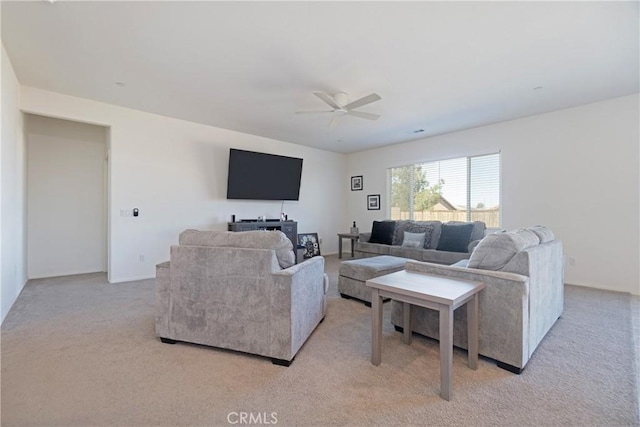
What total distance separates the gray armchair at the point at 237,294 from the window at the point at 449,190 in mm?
4177

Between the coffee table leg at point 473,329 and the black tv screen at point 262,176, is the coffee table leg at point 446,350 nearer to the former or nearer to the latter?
the coffee table leg at point 473,329

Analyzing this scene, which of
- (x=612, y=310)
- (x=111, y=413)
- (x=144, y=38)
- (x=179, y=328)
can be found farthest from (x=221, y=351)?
(x=612, y=310)

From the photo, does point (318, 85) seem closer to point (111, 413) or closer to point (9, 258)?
point (111, 413)

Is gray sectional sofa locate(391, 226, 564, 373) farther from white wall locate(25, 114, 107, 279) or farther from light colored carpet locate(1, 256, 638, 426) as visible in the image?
white wall locate(25, 114, 107, 279)

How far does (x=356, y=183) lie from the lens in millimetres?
7426

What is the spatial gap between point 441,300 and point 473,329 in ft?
1.80

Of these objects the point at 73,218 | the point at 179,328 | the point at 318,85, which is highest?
the point at 318,85

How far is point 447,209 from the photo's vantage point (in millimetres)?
5723

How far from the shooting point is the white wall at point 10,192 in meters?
2.82

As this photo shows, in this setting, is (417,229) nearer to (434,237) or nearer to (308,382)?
(434,237)

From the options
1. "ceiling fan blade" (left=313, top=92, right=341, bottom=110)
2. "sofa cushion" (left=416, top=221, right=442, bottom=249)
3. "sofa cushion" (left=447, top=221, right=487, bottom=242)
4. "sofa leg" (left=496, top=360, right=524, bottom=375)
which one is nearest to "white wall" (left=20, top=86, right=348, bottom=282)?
"ceiling fan blade" (left=313, top=92, right=341, bottom=110)

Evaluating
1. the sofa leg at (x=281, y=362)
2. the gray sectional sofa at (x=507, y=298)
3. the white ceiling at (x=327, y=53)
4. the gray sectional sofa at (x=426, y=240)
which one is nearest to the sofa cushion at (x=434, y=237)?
the gray sectional sofa at (x=426, y=240)

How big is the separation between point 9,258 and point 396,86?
15.6 ft

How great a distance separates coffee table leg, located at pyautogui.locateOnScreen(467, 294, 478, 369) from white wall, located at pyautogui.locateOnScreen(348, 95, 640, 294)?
11.4 ft
